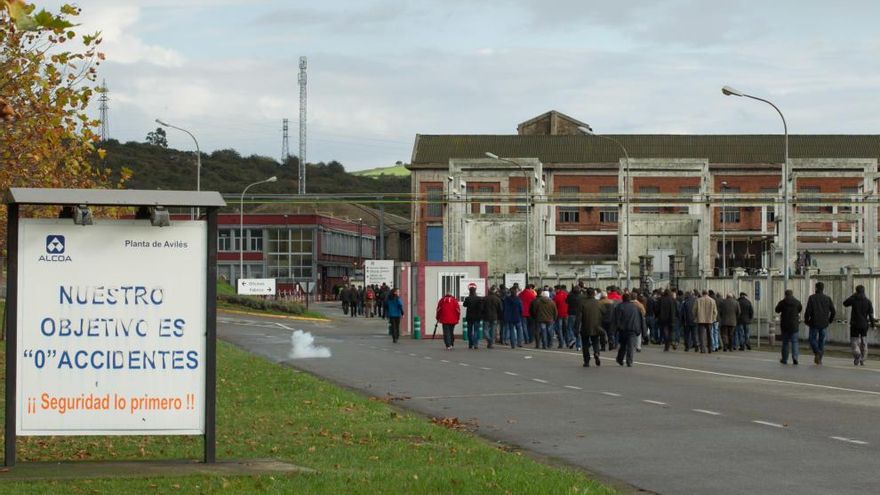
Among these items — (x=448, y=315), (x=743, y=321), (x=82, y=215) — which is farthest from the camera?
(x=448, y=315)

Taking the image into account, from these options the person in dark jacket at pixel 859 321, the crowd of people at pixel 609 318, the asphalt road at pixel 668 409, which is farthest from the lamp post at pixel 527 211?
the person in dark jacket at pixel 859 321

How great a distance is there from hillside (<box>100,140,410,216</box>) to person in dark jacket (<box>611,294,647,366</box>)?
128 m

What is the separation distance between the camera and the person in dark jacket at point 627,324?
1173 inches

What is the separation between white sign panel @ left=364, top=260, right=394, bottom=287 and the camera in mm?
76438

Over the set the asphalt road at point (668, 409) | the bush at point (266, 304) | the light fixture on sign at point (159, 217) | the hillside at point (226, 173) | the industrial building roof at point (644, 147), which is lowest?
the asphalt road at point (668, 409)

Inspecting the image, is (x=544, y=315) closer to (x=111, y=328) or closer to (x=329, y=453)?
(x=329, y=453)

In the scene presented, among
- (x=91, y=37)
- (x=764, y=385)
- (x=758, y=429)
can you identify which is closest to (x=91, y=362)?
(x=758, y=429)

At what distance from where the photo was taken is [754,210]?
3846 inches

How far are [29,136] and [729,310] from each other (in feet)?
71.6

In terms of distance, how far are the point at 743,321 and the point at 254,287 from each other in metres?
44.1

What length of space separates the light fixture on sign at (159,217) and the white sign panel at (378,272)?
210 feet

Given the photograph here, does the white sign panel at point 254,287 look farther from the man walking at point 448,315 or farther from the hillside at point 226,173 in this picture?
the hillside at point 226,173

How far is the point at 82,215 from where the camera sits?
1184 centimetres

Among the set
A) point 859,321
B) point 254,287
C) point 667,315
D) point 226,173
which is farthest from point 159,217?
point 226,173
